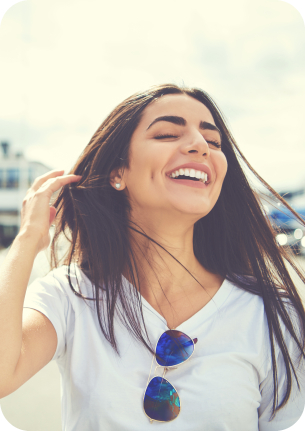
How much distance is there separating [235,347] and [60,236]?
4.01ft

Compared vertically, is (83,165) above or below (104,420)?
above

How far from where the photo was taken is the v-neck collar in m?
1.36

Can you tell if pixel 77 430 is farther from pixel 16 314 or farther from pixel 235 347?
pixel 235 347

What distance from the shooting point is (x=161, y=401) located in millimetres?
1163

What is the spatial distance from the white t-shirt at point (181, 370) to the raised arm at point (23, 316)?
0.21ft

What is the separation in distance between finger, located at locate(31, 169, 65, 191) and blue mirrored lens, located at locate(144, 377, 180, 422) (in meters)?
1.16

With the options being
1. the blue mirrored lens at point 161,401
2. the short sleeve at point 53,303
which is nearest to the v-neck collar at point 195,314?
the blue mirrored lens at point 161,401

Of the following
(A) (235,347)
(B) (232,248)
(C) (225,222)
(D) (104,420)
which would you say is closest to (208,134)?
(C) (225,222)

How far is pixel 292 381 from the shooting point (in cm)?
134

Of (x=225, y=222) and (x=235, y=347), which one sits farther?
(x=225, y=222)

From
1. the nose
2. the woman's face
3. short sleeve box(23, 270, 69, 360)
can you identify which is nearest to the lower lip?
the woman's face

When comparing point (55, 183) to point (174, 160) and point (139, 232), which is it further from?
point (174, 160)

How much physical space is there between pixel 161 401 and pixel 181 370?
152 mm

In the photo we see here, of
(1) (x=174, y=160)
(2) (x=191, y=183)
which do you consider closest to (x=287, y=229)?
(2) (x=191, y=183)
